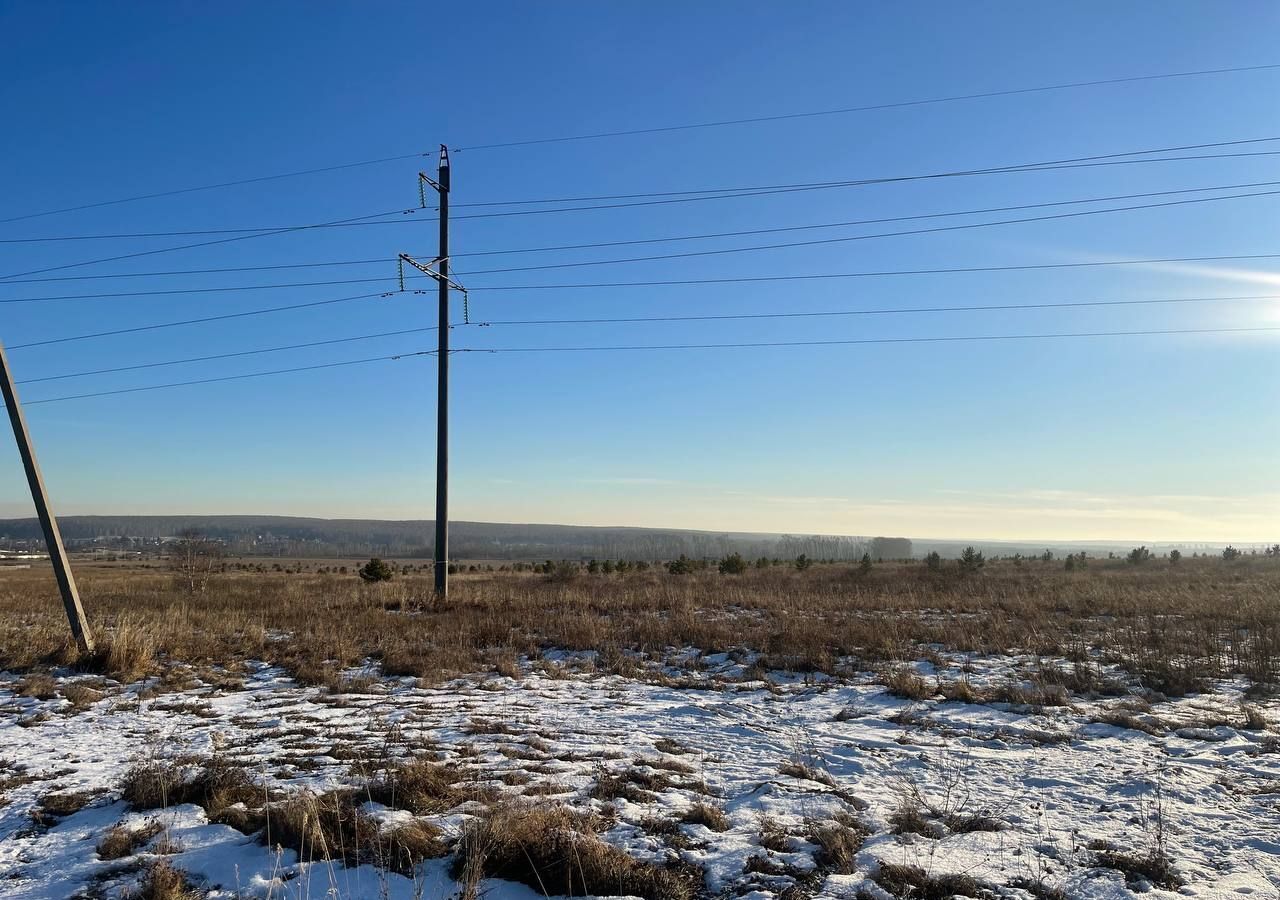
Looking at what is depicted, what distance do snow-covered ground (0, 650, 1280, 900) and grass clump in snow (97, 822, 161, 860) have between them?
7 centimetres

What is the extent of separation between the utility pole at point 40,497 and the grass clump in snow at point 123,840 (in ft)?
27.3

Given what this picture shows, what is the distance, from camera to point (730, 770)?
6.29 meters

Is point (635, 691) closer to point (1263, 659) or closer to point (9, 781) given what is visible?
point (9, 781)

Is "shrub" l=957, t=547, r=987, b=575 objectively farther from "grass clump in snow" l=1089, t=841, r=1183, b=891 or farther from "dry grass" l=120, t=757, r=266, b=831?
"dry grass" l=120, t=757, r=266, b=831

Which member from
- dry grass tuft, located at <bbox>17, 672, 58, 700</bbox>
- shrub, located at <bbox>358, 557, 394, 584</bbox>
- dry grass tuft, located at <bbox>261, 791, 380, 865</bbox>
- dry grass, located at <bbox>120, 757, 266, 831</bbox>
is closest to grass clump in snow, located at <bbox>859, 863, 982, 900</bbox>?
dry grass tuft, located at <bbox>261, 791, 380, 865</bbox>

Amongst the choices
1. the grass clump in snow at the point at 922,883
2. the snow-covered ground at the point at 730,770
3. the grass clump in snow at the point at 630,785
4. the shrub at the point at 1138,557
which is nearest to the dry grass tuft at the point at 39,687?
the snow-covered ground at the point at 730,770

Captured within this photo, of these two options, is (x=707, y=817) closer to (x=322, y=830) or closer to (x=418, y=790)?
(x=418, y=790)

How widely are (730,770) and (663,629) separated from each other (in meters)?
8.30

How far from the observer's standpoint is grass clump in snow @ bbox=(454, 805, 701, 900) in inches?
160

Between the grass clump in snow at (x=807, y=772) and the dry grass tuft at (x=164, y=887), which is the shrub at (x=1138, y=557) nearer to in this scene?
the grass clump in snow at (x=807, y=772)

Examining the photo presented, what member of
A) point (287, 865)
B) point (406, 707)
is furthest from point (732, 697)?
point (287, 865)

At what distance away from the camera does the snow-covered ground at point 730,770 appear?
4.30 meters

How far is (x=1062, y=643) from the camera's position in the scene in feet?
41.3

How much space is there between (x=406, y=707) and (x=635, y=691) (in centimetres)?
309
